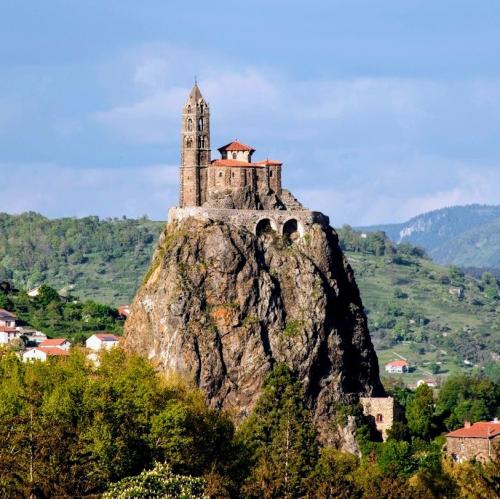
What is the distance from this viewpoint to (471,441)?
12600cm

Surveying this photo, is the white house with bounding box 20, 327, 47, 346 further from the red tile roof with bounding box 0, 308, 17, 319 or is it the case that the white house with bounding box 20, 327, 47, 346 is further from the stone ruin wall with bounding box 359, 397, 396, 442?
the stone ruin wall with bounding box 359, 397, 396, 442

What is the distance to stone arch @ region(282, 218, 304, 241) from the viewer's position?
137 m

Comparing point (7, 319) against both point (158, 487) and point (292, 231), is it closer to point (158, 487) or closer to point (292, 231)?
point (292, 231)

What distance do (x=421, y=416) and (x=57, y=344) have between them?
4390cm

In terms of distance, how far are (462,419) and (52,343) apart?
4380 cm

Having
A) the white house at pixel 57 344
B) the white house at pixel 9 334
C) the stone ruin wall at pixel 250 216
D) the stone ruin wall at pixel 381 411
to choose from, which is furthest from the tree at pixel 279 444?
the white house at pixel 9 334

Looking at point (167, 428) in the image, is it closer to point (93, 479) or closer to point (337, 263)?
point (93, 479)

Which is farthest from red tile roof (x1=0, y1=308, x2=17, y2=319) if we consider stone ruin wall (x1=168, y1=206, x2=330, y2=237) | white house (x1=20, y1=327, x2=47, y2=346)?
stone ruin wall (x1=168, y1=206, x2=330, y2=237)

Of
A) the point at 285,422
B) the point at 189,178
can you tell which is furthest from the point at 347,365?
the point at 285,422

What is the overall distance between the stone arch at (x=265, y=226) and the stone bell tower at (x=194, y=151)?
4566 mm

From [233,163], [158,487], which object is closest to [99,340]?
[233,163]

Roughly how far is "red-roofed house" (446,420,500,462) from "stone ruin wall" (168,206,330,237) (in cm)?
1993

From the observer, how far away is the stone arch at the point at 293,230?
450 ft

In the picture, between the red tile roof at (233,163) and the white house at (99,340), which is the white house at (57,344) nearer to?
the white house at (99,340)
